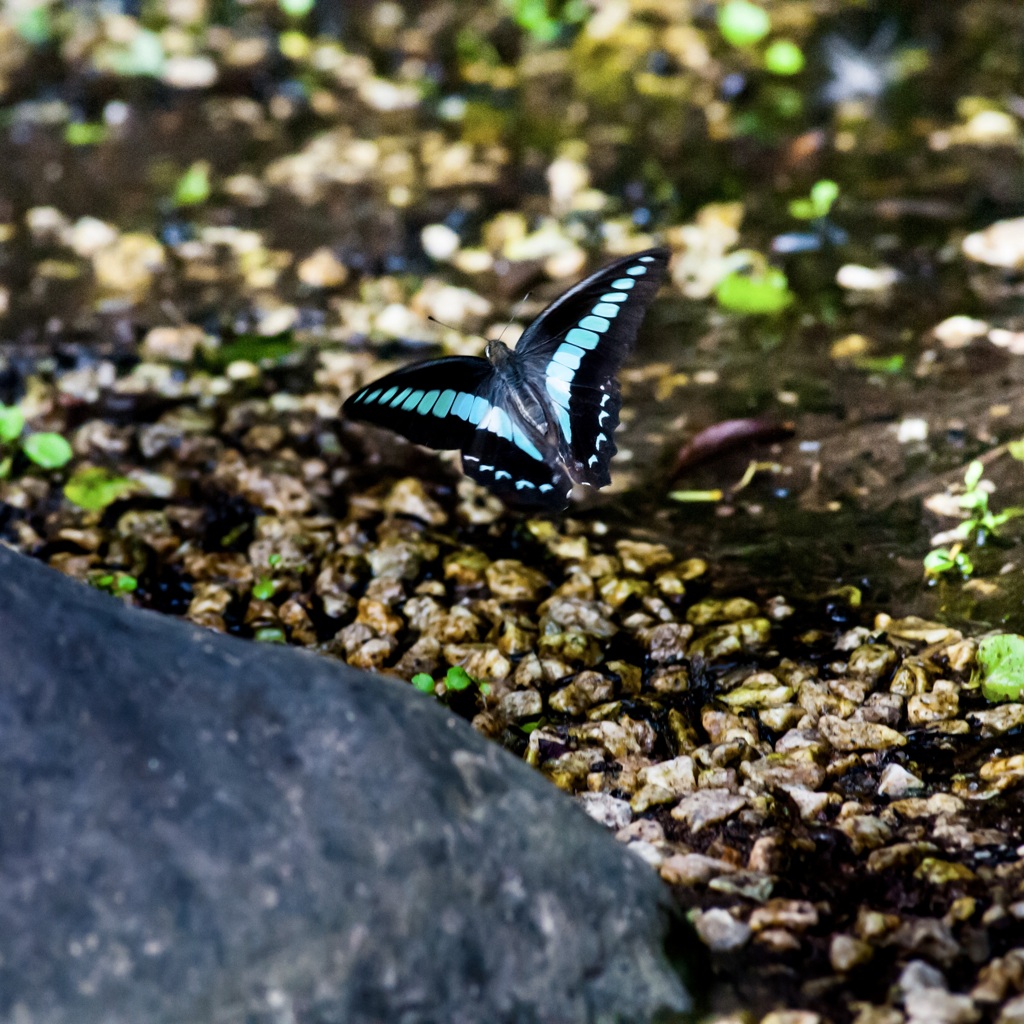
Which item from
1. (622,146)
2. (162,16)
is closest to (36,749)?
(622,146)

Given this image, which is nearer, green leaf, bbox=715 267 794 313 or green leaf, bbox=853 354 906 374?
green leaf, bbox=853 354 906 374

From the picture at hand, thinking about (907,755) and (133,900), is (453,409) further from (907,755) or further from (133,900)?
(133,900)

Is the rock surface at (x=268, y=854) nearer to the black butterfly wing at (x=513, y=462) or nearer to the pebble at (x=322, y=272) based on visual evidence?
the black butterfly wing at (x=513, y=462)

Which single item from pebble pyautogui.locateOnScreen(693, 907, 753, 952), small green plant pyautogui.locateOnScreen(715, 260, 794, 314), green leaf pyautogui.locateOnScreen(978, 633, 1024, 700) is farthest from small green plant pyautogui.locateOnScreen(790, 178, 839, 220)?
pebble pyautogui.locateOnScreen(693, 907, 753, 952)

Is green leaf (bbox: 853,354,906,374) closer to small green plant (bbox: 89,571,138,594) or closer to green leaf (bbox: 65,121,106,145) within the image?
small green plant (bbox: 89,571,138,594)

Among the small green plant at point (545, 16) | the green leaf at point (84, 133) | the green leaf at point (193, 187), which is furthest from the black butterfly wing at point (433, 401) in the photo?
the small green plant at point (545, 16)

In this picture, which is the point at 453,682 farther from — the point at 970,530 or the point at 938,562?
the point at 970,530
